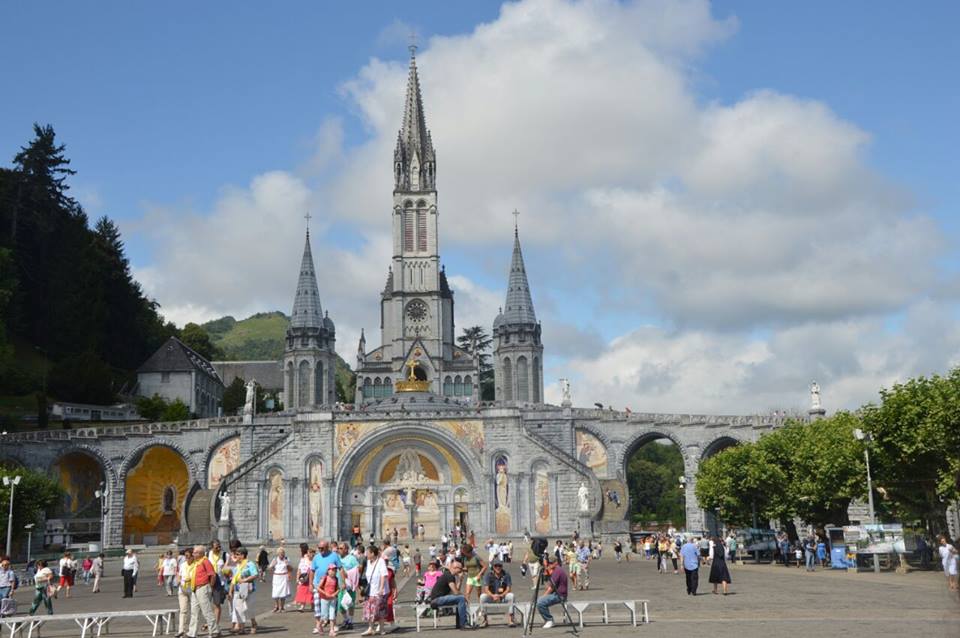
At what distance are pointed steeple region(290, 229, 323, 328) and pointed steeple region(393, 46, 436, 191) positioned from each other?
42.4 ft

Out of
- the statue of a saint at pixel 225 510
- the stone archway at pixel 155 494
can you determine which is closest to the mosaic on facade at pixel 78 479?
the stone archway at pixel 155 494

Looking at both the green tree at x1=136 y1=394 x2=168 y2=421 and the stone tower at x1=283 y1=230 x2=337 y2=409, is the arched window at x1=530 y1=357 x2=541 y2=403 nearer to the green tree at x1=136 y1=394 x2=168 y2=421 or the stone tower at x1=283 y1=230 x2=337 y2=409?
the stone tower at x1=283 y1=230 x2=337 y2=409

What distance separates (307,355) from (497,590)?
62.2m

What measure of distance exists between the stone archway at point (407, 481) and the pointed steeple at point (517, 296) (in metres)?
26.9

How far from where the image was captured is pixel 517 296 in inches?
3182

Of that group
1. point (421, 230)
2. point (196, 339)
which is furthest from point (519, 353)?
point (196, 339)

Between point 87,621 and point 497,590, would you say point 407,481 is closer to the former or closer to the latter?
point 497,590

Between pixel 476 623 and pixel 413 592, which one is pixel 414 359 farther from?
pixel 476 623

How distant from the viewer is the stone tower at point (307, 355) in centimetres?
7869

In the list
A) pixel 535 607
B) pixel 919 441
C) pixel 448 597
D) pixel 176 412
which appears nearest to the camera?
pixel 535 607

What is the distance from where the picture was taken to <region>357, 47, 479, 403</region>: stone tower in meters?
85.8

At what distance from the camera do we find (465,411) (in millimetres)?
54219

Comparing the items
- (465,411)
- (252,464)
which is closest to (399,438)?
(465,411)

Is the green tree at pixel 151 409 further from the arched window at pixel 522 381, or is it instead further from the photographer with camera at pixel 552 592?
the photographer with camera at pixel 552 592
